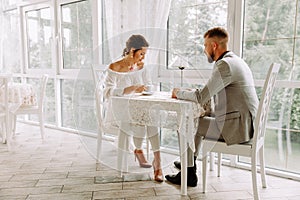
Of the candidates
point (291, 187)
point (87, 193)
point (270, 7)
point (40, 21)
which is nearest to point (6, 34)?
point (40, 21)

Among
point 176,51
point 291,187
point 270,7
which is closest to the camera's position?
point 291,187

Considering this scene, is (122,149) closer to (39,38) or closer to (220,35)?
(220,35)

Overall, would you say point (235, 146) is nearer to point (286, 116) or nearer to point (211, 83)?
→ point (211, 83)

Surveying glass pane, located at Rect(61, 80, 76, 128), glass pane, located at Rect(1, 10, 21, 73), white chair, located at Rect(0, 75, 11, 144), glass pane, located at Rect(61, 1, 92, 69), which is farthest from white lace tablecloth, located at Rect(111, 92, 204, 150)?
glass pane, located at Rect(1, 10, 21, 73)

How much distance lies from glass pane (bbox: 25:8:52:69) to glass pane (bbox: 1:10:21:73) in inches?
12.1

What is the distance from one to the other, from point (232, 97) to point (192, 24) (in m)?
1.25

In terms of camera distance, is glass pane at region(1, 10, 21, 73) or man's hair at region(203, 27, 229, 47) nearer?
man's hair at region(203, 27, 229, 47)

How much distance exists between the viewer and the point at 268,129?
2631 mm

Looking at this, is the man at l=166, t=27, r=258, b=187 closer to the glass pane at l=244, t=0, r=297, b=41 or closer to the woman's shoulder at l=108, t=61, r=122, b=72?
the woman's shoulder at l=108, t=61, r=122, b=72

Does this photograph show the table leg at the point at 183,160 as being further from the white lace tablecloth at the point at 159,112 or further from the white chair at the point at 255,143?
the white chair at the point at 255,143

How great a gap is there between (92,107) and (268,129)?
1.60m

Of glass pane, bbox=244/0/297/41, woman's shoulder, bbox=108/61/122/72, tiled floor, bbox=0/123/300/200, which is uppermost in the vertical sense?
glass pane, bbox=244/0/297/41

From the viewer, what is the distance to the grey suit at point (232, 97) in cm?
188

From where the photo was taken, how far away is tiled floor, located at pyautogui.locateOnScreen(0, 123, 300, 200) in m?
2.11
